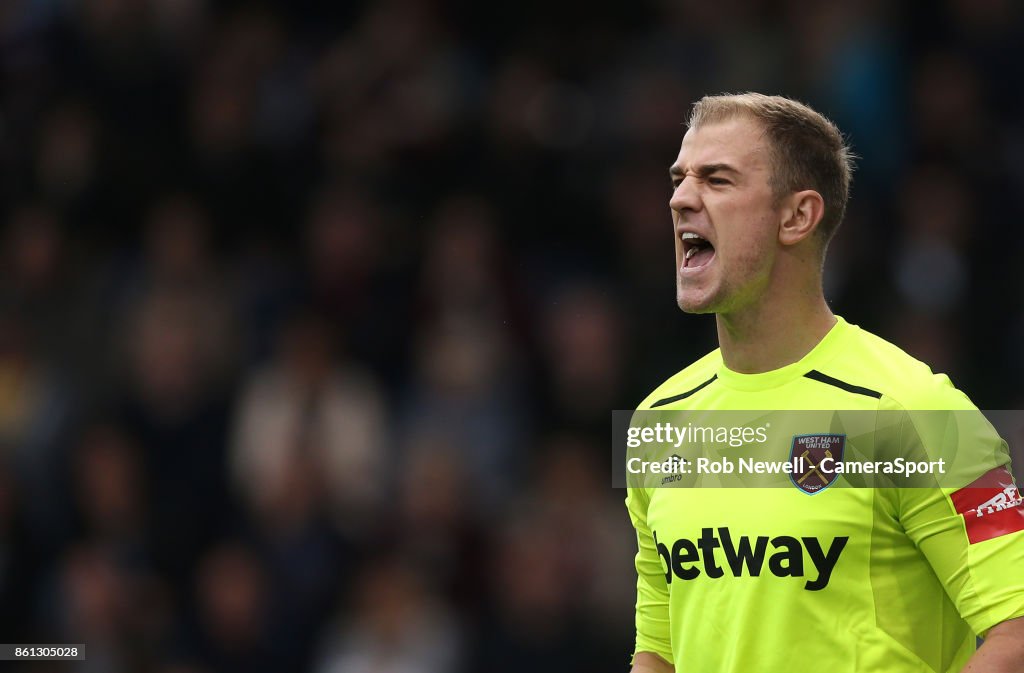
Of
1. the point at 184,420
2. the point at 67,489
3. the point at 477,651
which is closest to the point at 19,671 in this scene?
the point at 67,489

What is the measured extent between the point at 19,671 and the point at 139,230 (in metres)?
2.87

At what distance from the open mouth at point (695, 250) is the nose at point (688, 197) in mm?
66

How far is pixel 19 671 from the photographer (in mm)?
8250

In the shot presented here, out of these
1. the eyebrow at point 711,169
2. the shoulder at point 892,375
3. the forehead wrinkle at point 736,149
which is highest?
the forehead wrinkle at point 736,149

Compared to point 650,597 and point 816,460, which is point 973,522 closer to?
point 816,460

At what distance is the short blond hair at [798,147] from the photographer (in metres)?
3.72

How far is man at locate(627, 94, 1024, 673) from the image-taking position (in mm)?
3330

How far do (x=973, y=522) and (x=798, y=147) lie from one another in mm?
997

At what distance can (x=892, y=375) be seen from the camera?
3.52 meters

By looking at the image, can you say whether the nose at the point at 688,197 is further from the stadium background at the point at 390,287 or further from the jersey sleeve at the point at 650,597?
the stadium background at the point at 390,287

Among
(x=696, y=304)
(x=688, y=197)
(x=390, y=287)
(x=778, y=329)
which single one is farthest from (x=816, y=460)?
(x=390, y=287)

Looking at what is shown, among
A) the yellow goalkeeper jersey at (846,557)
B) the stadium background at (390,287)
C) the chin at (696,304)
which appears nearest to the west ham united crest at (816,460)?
the yellow goalkeeper jersey at (846,557)

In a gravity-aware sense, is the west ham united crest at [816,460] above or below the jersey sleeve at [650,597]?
above

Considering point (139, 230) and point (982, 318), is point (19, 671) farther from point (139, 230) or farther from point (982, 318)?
point (982, 318)
